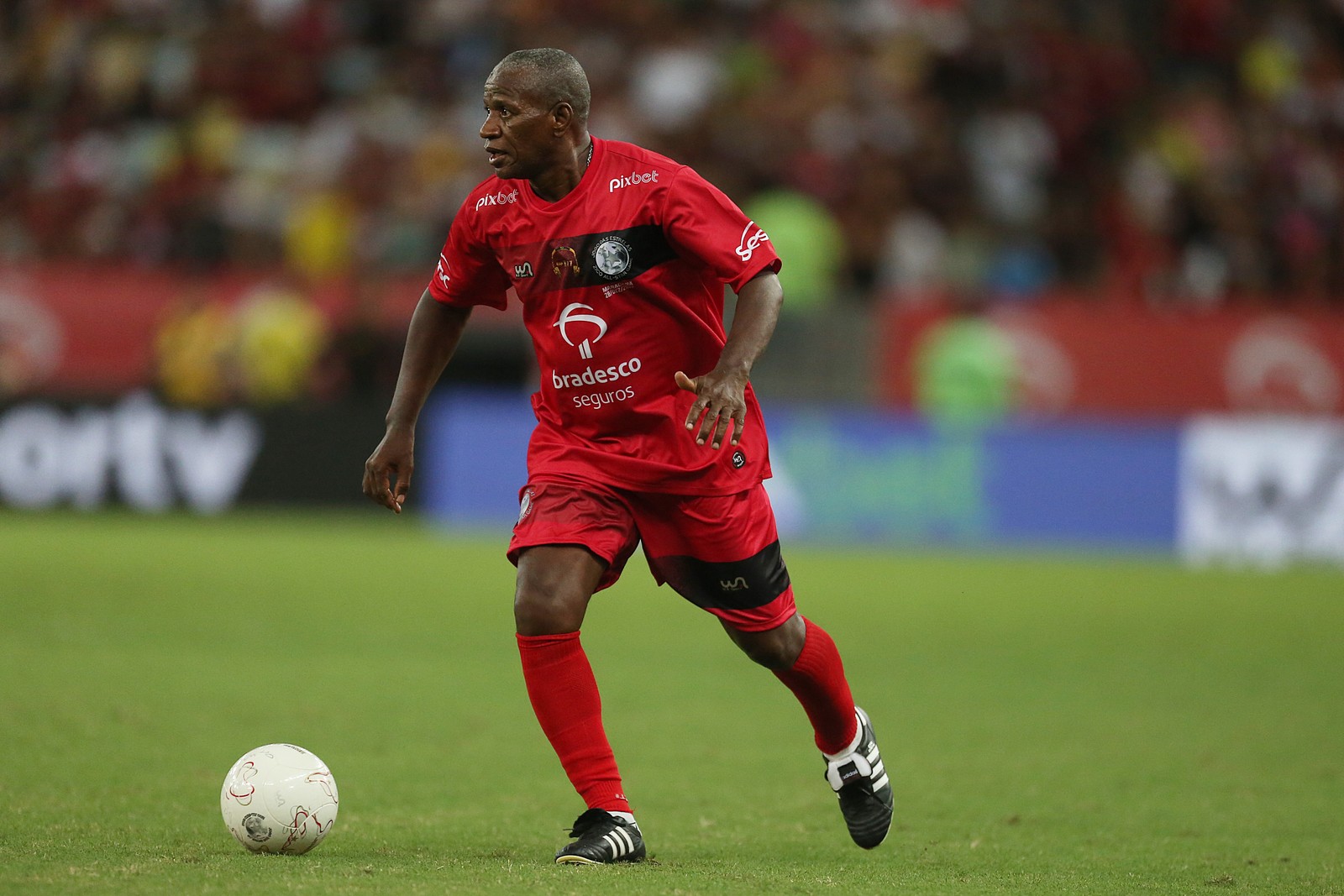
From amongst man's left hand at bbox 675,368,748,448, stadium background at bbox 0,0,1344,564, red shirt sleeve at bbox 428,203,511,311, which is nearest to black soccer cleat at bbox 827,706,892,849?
man's left hand at bbox 675,368,748,448

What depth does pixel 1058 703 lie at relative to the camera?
329 inches

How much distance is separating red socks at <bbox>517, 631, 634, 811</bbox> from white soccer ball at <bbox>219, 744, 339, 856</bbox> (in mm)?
631

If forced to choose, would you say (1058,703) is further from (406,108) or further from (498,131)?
(406,108)

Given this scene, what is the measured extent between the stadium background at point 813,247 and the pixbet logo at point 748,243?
10.2 meters

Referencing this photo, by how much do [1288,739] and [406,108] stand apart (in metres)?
14.1

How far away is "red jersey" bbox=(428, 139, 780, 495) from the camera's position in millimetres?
5129

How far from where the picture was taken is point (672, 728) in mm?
7508

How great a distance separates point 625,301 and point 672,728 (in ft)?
9.23

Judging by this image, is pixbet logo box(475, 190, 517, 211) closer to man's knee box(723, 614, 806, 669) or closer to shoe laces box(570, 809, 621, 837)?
man's knee box(723, 614, 806, 669)

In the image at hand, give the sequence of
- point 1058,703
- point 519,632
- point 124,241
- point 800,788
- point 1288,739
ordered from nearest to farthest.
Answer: point 519,632 < point 800,788 < point 1288,739 < point 1058,703 < point 124,241

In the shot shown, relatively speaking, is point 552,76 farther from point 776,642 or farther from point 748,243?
point 776,642

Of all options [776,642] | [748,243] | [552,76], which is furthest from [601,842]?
[552,76]

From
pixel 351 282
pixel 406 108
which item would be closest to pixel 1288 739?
pixel 351 282

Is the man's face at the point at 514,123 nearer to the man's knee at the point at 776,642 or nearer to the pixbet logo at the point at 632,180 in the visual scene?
the pixbet logo at the point at 632,180
